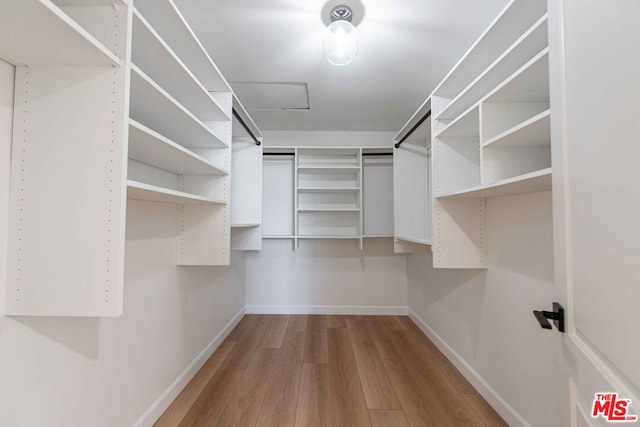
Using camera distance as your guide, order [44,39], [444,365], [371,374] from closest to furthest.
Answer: [44,39]
[371,374]
[444,365]

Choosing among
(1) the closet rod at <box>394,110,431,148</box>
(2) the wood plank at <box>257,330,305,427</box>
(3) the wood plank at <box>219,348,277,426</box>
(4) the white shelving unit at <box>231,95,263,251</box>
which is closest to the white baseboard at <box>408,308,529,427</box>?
(2) the wood plank at <box>257,330,305,427</box>

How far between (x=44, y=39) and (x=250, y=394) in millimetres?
2080

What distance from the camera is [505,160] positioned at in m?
1.42

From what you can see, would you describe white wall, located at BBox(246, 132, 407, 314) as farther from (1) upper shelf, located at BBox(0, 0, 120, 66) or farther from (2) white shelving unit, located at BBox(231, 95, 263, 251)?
(1) upper shelf, located at BBox(0, 0, 120, 66)

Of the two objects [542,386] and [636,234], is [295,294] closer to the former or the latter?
[542,386]

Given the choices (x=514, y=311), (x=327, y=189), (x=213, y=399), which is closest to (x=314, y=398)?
(x=213, y=399)

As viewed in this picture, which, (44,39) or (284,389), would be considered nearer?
(44,39)

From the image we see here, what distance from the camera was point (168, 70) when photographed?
4.33 ft

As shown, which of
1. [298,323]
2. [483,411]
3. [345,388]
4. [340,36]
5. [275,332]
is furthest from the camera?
[298,323]

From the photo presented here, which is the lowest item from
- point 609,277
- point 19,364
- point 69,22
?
point 19,364

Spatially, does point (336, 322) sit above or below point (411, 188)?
below

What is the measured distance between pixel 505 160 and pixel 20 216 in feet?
6.74

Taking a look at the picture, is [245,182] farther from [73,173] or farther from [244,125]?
[73,173]

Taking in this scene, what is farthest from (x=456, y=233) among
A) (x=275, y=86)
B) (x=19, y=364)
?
(x=19, y=364)
